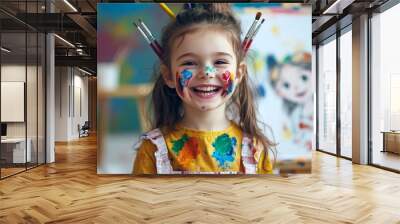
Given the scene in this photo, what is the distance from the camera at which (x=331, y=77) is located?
10742mm

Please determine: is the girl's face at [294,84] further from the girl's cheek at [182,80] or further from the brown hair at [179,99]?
the girl's cheek at [182,80]

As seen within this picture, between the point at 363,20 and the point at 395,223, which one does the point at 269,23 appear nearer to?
the point at 363,20

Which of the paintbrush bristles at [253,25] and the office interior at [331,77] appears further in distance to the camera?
the office interior at [331,77]

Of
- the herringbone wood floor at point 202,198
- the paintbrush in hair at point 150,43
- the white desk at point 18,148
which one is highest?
the paintbrush in hair at point 150,43

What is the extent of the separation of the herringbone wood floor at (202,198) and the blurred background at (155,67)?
674mm

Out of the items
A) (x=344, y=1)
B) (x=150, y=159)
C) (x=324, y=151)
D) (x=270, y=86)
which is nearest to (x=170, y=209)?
(x=150, y=159)

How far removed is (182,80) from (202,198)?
222 centimetres

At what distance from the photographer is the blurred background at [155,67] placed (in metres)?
6.57

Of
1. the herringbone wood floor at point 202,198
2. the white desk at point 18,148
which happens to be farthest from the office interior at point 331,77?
the herringbone wood floor at point 202,198

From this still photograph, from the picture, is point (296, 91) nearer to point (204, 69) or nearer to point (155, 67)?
point (204, 69)

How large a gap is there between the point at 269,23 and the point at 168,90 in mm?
2139

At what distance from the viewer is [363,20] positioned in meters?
8.31

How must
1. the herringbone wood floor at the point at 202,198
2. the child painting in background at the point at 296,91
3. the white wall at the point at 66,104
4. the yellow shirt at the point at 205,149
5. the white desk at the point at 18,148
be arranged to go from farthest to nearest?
1. the white wall at the point at 66,104
2. the white desk at the point at 18,148
3. the child painting in background at the point at 296,91
4. the yellow shirt at the point at 205,149
5. the herringbone wood floor at the point at 202,198

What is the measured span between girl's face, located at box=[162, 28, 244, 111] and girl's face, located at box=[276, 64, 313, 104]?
0.81m
